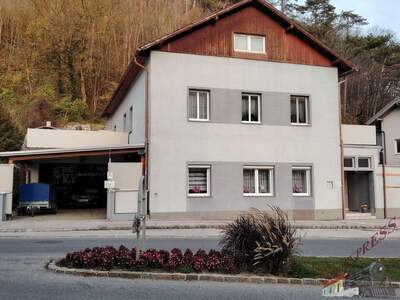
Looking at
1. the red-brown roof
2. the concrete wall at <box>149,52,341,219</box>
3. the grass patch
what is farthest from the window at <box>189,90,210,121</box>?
the grass patch

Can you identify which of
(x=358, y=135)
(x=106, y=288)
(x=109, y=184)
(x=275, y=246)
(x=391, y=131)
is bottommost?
(x=106, y=288)

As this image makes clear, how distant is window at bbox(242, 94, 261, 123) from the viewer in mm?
22812

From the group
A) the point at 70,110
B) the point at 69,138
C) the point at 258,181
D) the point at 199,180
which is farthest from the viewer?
the point at 70,110

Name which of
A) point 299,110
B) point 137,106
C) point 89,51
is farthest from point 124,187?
point 89,51

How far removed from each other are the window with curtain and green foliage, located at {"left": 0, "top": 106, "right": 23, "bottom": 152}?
50.4 feet

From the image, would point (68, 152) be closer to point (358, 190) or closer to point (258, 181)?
point (258, 181)

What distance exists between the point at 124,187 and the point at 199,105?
5137mm

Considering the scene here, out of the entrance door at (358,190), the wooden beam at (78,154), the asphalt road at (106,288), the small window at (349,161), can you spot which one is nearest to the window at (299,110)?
the small window at (349,161)

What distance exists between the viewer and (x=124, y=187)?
68.8 feet

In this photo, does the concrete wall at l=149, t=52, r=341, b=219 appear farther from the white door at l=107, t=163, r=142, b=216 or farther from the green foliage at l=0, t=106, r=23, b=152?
the green foliage at l=0, t=106, r=23, b=152

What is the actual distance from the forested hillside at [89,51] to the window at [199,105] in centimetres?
2082

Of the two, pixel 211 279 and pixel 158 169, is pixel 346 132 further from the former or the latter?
pixel 211 279

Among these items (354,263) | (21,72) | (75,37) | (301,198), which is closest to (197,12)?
(75,37)

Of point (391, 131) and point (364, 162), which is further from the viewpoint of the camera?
point (391, 131)
